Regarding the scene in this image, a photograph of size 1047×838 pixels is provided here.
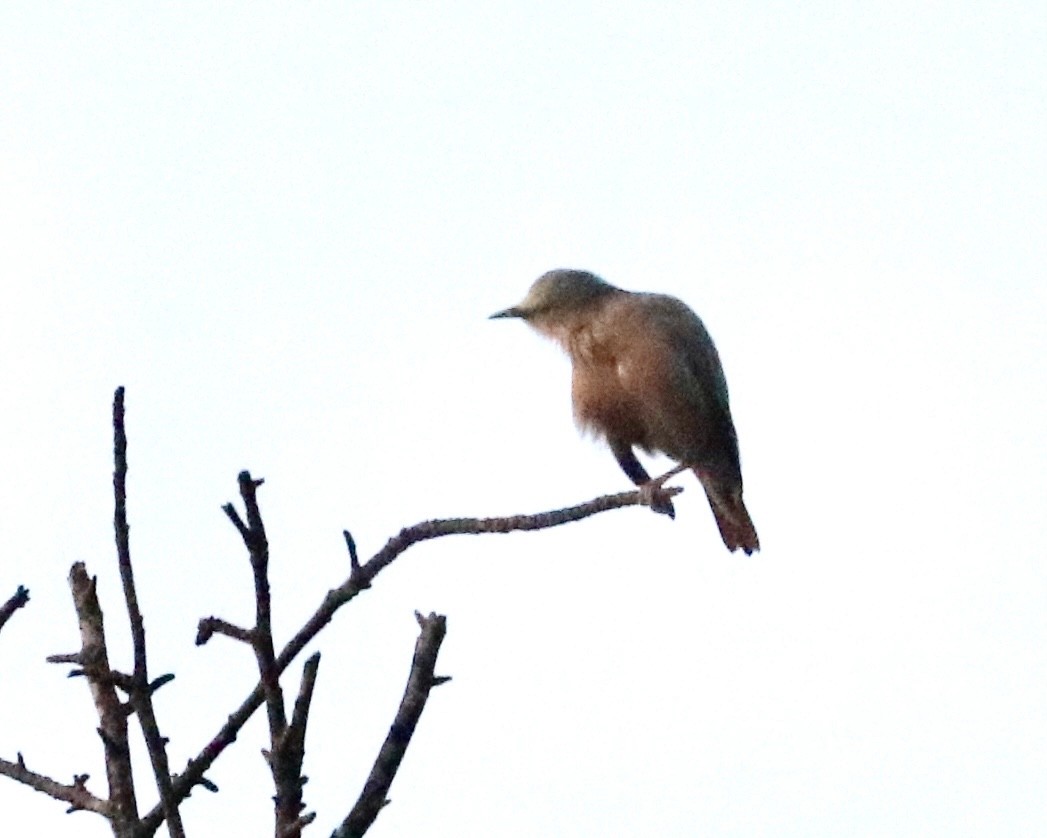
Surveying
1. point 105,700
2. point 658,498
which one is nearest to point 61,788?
point 105,700

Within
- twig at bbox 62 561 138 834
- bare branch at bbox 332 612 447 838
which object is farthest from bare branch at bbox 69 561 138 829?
bare branch at bbox 332 612 447 838

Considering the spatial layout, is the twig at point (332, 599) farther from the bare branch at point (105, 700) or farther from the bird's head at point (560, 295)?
the bird's head at point (560, 295)

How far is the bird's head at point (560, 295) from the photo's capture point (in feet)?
28.2

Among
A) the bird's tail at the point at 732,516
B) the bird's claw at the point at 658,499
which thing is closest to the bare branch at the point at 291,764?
the bird's claw at the point at 658,499

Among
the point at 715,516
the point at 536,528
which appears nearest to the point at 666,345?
the point at 715,516

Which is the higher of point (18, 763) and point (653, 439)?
point (653, 439)

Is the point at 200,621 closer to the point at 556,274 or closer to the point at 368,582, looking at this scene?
the point at 368,582

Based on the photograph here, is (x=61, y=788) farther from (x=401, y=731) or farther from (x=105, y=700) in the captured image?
(x=401, y=731)

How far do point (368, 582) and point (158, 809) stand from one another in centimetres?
63

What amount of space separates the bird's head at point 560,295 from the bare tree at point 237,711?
5444mm

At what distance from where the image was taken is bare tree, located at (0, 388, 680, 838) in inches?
113

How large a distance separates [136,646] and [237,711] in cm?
25

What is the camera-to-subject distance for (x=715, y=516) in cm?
862

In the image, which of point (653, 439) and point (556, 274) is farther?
point (556, 274)
